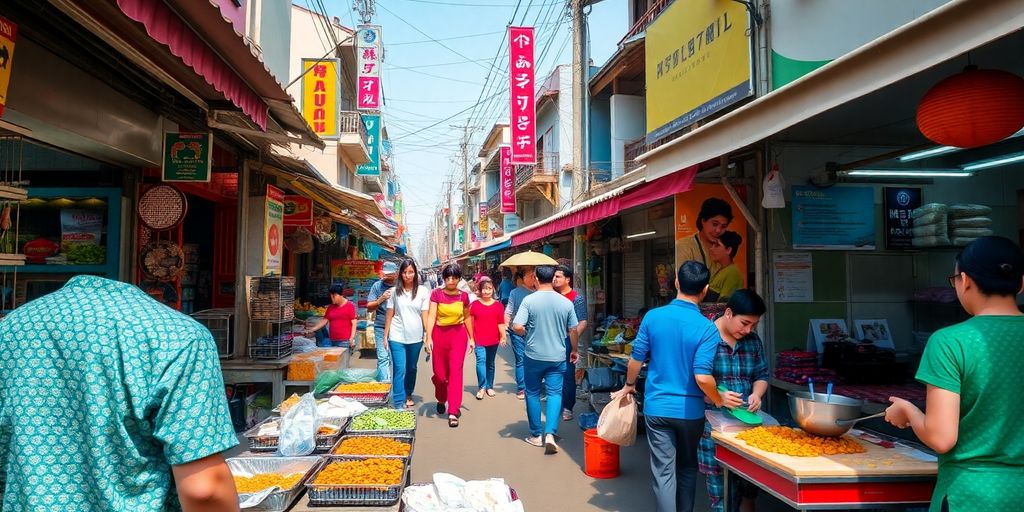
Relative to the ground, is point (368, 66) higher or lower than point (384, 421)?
higher

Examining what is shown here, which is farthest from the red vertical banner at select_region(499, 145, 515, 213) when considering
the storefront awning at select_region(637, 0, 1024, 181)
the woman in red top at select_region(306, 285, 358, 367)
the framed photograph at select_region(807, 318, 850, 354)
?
the storefront awning at select_region(637, 0, 1024, 181)

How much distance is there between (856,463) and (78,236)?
7871mm

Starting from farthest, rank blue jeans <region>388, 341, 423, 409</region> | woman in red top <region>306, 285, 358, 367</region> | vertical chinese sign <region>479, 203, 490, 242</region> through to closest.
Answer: vertical chinese sign <region>479, 203, 490, 242</region>, woman in red top <region>306, 285, 358, 367</region>, blue jeans <region>388, 341, 423, 409</region>

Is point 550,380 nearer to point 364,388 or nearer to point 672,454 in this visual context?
point 364,388

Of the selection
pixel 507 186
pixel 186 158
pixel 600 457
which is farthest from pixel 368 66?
pixel 600 457

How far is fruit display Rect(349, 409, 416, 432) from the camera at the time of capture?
4752mm

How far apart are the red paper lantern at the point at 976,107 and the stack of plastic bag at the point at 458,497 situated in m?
3.29

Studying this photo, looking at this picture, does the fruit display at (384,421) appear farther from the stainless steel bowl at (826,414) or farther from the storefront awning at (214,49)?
the stainless steel bowl at (826,414)

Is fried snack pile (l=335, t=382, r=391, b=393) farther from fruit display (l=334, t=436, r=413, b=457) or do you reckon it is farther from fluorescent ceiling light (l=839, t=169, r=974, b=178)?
fluorescent ceiling light (l=839, t=169, r=974, b=178)

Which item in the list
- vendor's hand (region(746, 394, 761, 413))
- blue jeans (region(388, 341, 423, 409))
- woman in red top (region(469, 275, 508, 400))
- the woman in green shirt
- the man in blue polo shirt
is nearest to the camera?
the woman in green shirt

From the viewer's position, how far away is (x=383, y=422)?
483cm

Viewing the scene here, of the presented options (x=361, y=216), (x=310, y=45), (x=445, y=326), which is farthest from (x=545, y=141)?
(x=445, y=326)

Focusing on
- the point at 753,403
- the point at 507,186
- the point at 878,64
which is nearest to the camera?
the point at 878,64

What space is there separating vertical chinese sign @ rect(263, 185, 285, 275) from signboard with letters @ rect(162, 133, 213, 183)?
4.88ft
